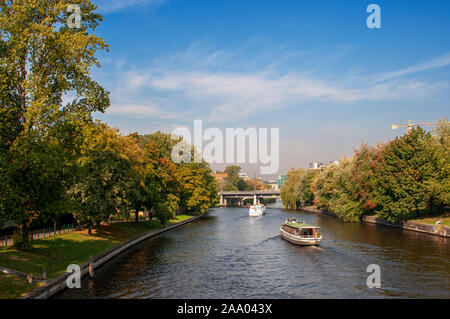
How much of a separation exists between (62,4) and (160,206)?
41420 millimetres

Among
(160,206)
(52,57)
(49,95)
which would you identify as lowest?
(160,206)

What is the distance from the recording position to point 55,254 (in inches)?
1435

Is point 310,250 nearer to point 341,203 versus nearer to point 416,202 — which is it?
point 416,202

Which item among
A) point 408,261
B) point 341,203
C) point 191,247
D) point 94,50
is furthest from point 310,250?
point 341,203

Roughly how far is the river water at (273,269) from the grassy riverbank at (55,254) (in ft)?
9.02

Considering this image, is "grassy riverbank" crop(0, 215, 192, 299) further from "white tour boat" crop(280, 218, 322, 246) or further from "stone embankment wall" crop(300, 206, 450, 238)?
"stone embankment wall" crop(300, 206, 450, 238)

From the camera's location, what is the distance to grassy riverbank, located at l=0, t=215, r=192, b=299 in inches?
1032

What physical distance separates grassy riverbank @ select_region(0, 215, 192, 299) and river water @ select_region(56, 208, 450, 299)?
2.75 metres

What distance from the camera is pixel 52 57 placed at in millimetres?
34969

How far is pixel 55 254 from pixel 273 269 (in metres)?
22.2

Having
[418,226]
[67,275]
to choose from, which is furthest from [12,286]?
[418,226]
